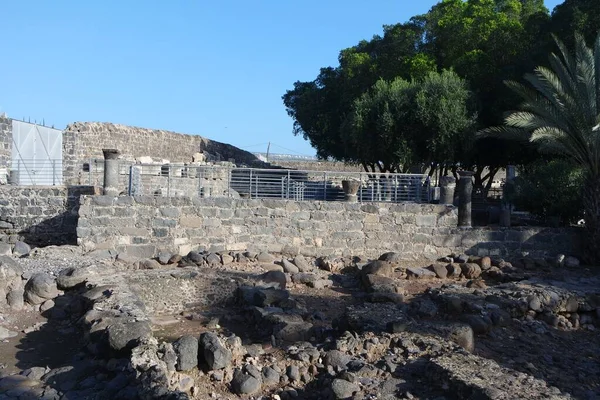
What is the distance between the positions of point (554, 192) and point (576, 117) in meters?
2.36

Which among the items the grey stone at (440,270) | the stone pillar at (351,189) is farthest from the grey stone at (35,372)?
the stone pillar at (351,189)


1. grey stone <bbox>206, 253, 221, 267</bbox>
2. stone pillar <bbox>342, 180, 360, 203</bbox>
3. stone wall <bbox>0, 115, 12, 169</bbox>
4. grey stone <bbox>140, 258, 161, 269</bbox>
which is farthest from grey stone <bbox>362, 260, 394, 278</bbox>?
stone wall <bbox>0, 115, 12, 169</bbox>

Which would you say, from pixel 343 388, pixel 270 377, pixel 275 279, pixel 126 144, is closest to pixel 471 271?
pixel 275 279

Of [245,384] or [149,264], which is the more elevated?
[149,264]

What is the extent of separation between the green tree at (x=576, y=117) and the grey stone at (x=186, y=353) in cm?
982

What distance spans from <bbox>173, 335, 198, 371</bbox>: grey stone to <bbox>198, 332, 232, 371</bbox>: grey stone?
12cm

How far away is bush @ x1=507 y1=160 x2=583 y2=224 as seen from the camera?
1526 centimetres

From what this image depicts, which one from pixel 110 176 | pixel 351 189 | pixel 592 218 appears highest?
pixel 110 176

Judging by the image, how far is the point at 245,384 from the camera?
6.45 metres

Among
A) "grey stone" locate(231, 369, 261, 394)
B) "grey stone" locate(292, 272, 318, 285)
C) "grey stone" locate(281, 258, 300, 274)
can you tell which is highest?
"grey stone" locate(281, 258, 300, 274)

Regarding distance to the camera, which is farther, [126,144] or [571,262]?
[126,144]

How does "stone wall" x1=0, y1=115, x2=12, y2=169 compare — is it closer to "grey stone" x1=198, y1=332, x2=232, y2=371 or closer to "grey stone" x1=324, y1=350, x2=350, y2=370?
"grey stone" x1=198, y1=332, x2=232, y2=371

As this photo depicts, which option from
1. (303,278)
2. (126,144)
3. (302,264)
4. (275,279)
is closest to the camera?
(275,279)

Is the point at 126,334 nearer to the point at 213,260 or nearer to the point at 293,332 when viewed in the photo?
the point at 293,332
